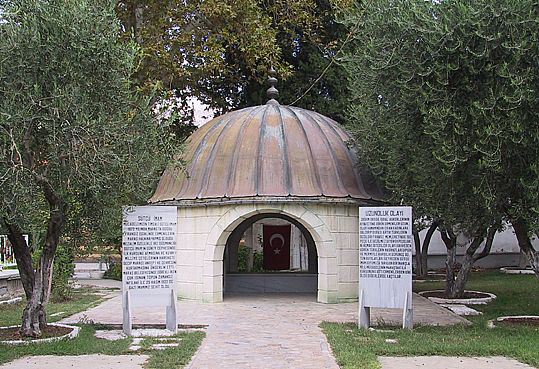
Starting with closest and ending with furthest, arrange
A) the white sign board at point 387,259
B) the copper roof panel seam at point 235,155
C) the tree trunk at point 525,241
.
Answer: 1. the white sign board at point 387,259
2. the tree trunk at point 525,241
3. the copper roof panel seam at point 235,155

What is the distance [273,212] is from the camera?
17719 mm

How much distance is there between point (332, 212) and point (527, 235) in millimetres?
5194

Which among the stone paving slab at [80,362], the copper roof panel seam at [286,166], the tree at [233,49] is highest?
the tree at [233,49]

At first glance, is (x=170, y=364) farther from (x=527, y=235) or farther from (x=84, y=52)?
(x=527, y=235)

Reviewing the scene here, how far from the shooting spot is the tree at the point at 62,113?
1040 centimetres

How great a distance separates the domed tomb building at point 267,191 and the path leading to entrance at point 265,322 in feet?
2.60

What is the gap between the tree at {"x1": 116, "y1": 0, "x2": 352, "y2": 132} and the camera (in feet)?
76.7

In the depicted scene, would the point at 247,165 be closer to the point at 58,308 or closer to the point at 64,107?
the point at 58,308

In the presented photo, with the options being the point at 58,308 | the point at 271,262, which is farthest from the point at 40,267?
the point at 271,262

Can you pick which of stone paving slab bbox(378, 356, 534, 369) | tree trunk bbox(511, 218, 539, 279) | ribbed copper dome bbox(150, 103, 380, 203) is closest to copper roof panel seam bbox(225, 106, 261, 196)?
ribbed copper dome bbox(150, 103, 380, 203)

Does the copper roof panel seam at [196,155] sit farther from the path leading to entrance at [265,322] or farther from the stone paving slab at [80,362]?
the stone paving slab at [80,362]

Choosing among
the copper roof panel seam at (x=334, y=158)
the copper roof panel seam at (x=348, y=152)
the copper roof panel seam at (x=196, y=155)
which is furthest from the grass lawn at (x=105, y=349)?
the copper roof panel seam at (x=348, y=152)

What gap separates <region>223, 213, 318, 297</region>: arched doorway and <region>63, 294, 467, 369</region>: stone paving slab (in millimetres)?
1168

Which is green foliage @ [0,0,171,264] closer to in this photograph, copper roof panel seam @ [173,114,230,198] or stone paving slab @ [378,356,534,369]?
stone paving slab @ [378,356,534,369]
